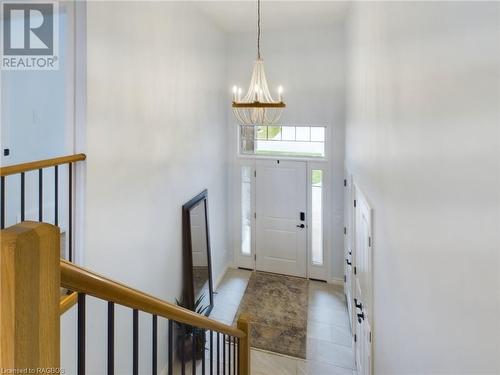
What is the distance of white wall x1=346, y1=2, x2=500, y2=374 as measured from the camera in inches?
37.4

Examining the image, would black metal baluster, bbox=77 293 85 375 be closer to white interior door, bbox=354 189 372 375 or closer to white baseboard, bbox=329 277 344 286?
white interior door, bbox=354 189 372 375

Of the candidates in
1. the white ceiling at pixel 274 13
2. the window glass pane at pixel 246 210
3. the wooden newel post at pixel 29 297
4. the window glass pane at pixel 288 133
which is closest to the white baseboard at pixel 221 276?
the window glass pane at pixel 246 210

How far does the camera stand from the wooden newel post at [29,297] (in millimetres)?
531

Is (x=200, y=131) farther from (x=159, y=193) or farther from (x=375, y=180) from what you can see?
A: (x=375, y=180)

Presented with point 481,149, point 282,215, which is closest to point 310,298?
point 282,215

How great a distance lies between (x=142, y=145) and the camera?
315 cm

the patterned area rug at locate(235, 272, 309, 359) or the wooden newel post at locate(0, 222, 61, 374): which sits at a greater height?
the wooden newel post at locate(0, 222, 61, 374)

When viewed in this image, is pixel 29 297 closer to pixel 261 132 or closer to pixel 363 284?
pixel 363 284

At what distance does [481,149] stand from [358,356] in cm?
333

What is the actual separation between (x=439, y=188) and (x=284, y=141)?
456 cm

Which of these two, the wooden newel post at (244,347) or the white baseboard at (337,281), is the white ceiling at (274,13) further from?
the white baseboard at (337,281)

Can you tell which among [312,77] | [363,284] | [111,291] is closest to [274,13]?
[312,77]

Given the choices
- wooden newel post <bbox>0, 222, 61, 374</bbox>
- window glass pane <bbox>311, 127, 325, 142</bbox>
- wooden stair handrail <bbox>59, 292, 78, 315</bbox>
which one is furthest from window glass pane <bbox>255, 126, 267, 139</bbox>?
wooden newel post <bbox>0, 222, 61, 374</bbox>

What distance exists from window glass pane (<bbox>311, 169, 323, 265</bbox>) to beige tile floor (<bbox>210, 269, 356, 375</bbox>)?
0.50 metres
